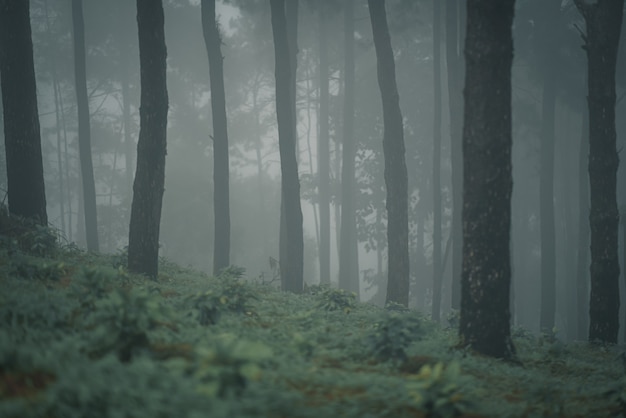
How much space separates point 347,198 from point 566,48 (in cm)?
1372

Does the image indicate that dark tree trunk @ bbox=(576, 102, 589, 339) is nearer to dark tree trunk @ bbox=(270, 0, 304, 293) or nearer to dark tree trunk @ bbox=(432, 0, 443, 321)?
dark tree trunk @ bbox=(432, 0, 443, 321)

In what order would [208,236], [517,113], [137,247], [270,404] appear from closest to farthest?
[270,404]
[137,247]
[517,113]
[208,236]

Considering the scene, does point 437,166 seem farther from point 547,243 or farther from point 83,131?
point 83,131

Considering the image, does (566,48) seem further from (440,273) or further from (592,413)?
(592,413)

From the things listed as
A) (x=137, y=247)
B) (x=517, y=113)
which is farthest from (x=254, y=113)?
(x=137, y=247)

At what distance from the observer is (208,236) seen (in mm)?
28391

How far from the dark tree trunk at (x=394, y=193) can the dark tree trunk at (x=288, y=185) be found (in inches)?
114

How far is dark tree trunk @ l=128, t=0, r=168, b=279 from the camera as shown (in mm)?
8555

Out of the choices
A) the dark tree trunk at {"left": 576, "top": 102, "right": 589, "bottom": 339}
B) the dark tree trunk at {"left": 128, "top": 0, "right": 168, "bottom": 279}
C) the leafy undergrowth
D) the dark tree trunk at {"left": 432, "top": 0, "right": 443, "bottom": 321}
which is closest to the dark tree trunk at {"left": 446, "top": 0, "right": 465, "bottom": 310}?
the dark tree trunk at {"left": 432, "top": 0, "right": 443, "bottom": 321}

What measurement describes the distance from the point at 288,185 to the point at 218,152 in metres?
2.84

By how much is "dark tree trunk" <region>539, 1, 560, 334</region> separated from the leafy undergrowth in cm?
1344

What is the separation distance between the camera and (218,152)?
1420 centimetres

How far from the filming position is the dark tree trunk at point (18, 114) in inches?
376

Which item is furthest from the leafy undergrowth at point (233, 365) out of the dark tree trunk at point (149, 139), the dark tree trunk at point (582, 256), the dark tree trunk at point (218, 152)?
the dark tree trunk at point (582, 256)
